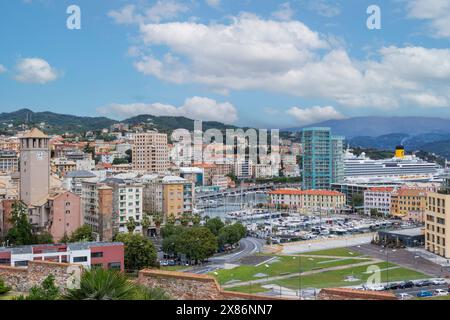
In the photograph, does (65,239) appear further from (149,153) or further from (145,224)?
(149,153)

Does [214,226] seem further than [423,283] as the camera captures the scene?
Yes

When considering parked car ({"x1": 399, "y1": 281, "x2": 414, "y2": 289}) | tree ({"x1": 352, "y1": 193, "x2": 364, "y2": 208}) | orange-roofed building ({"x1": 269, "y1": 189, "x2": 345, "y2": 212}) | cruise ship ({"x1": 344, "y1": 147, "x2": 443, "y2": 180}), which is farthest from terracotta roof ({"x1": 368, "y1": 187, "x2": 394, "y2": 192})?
parked car ({"x1": 399, "y1": 281, "x2": 414, "y2": 289})

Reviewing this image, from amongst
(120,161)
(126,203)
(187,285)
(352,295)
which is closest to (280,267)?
(126,203)

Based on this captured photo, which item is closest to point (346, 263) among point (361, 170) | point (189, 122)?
point (361, 170)

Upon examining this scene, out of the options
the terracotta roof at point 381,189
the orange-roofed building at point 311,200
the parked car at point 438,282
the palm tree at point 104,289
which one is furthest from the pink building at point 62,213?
the terracotta roof at point 381,189

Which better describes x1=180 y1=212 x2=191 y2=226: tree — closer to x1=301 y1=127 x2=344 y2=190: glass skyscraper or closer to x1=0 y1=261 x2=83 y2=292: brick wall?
x1=301 y1=127 x2=344 y2=190: glass skyscraper

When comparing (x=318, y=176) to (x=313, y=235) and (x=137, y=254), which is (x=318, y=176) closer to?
(x=313, y=235)
